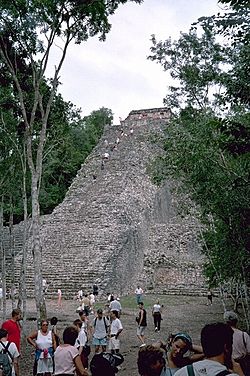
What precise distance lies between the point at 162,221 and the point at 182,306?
13239mm

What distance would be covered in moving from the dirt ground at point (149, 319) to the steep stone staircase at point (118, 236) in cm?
188

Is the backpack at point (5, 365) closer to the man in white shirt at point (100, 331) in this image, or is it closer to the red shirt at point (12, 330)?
the red shirt at point (12, 330)

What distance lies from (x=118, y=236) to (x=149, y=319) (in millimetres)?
8491

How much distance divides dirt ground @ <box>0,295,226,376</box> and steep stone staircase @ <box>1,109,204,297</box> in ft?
6.15

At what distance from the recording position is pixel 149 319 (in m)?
17.3

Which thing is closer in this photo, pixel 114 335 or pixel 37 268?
pixel 114 335

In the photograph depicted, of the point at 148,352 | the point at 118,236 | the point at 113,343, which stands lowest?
the point at 113,343

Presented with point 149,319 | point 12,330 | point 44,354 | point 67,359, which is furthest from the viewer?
point 149,319

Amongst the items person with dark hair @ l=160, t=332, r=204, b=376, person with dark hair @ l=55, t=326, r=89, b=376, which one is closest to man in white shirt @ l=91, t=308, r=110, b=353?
person with dark hair @ l=55, t=326, r=89, b=376

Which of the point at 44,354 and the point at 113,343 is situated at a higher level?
the point at 44,354

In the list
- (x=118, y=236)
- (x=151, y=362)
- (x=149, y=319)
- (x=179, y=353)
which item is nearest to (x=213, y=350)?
(x=151, y=362)

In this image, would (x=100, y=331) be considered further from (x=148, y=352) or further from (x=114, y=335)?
(x=148, y=352)

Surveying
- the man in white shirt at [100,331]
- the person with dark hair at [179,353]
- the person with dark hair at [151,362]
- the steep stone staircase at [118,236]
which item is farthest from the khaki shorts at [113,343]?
the steep stone staircase at [118,236]

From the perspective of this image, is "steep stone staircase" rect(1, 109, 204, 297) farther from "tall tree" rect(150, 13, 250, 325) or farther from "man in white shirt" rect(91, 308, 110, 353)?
"man in white shirt" rect(91, 308, 110, 353)
